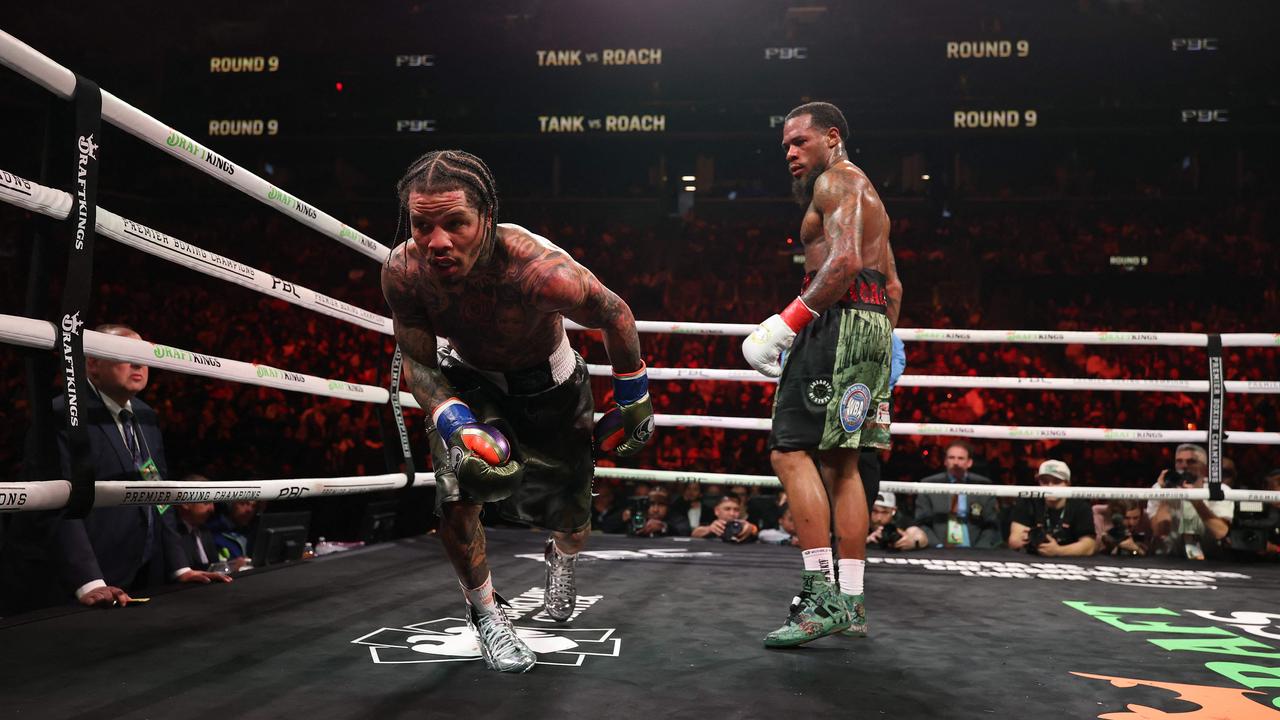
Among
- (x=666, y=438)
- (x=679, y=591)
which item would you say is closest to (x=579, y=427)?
(x=679, y=591)

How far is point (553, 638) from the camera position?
1.86 meters

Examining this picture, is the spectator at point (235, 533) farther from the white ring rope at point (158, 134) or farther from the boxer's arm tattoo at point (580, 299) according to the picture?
the boxer's arm tattoo at point (580, 299)

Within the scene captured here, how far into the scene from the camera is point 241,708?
51.2 inches

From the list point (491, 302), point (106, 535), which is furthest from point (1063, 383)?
point (106, 535)

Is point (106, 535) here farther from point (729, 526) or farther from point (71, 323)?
point (729, 526)

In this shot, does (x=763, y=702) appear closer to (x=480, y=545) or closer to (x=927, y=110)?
(x=480, y=545)

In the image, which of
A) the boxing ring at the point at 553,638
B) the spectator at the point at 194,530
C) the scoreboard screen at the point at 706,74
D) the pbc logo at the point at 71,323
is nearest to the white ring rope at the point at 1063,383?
the boxing ring at the point at 553,638

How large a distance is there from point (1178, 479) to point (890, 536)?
120 centimetres

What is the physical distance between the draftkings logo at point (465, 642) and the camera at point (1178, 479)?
2.84 meters

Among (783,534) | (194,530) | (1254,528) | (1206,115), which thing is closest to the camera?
(194,530)

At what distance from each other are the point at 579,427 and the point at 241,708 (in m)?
0.88

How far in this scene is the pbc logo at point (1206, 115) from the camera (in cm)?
887

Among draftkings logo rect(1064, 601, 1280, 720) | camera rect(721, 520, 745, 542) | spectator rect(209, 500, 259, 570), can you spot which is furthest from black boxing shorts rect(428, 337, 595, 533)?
camera rect(721, 520, 745, 542)

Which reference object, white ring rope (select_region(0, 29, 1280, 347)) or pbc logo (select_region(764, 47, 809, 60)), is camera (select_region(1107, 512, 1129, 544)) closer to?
white ring rope (select_region(0, 29, 1280, 347))
